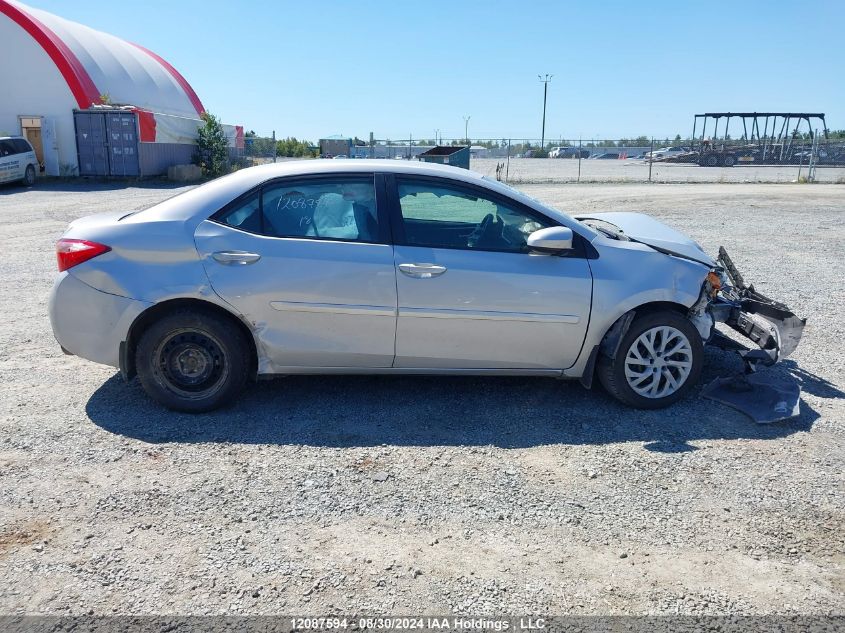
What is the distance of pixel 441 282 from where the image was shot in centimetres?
444

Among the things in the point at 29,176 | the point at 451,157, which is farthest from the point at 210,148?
the point at 451,157

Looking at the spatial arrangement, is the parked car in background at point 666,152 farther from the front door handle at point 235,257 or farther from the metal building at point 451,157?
the front door handle at point 235,257

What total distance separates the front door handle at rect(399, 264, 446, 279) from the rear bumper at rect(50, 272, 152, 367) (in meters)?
1.71

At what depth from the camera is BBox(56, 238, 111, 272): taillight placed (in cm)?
443

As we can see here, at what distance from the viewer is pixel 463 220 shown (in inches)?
187

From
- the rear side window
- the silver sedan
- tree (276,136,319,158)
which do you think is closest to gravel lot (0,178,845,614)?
the silver sedan

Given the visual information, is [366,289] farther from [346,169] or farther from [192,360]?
[192,360]

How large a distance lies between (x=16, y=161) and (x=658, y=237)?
25.4 meters

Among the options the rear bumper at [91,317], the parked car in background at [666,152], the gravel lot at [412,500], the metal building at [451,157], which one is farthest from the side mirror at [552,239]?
the parked car in background at [666,152]

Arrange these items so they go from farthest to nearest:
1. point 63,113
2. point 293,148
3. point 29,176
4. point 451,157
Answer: point 293,148
point 63,113
point 29,176
point 451,157

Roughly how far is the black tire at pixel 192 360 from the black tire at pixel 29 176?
80.8ft

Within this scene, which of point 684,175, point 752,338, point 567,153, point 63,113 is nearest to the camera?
point 752,338

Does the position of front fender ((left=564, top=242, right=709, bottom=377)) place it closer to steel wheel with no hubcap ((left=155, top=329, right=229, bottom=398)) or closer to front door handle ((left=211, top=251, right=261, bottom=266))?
front door handle ((left=211, top=251, right=261, bottom=266))

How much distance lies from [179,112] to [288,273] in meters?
38.6
